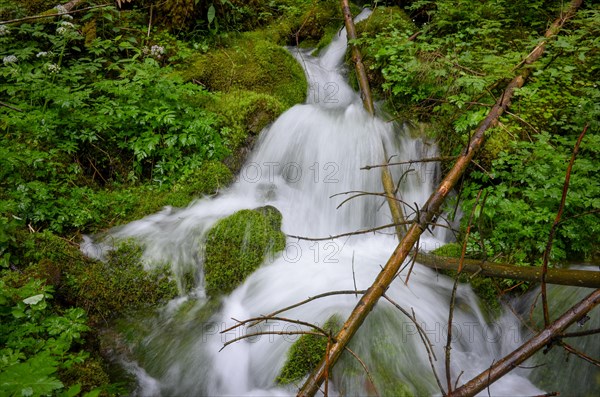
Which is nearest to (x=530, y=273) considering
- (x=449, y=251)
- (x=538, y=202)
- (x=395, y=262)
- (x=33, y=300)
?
(x=449, y=251)

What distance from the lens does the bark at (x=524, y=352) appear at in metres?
1.69

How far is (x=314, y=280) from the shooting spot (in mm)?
3877

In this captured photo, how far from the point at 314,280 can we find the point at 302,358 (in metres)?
0.99

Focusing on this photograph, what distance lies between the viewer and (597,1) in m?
5.76

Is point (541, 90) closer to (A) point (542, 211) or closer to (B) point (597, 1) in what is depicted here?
(A) point (542, 211)

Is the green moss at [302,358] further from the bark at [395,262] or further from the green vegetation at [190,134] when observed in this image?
the bark at [395,262]

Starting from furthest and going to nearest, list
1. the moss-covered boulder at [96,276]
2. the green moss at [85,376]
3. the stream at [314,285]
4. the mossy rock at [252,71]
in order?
the mossy rock at [252,71], the moss-covered boulder at [96,276], the stream at [314,285], the green moss at [85,376]

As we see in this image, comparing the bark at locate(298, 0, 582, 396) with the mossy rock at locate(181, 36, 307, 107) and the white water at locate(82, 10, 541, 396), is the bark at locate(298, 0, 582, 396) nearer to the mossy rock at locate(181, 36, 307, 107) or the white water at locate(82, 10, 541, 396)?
the white water at locate(82, 10, 541, 396)

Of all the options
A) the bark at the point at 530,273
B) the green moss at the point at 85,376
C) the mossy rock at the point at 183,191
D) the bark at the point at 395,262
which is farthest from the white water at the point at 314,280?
the bark at the point at 395,262

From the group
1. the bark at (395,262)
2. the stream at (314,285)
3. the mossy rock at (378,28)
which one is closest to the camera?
the bark at (395,262)

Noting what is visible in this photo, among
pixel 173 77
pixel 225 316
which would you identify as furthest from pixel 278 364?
pixel 173 77

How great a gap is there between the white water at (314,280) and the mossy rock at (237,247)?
0.11 meters

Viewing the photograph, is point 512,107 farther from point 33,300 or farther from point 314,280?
point 33,300

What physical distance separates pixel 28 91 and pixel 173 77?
5.62ft
